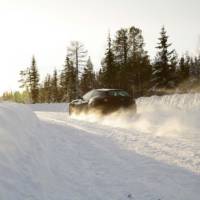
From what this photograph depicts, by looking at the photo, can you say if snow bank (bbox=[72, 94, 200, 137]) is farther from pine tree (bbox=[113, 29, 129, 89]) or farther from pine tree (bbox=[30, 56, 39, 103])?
pine tree (bbox=[30, 56, 39, 103])

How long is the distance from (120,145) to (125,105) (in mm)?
7668

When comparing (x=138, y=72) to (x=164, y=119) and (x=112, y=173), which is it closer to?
(x=164, y=119)

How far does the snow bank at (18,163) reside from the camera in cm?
450

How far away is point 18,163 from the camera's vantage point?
208 inches

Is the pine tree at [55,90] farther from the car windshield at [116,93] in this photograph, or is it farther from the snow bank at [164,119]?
the car windshield at [116,93]

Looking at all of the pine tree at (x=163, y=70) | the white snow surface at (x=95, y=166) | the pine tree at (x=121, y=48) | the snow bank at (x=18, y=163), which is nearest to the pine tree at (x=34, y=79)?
the pine tree at (x=121, y=48)

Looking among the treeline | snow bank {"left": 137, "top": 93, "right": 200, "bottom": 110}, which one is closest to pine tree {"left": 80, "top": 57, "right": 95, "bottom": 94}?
the treeline

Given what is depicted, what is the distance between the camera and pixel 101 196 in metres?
5.22

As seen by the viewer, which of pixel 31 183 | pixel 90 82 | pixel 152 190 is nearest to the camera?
pixel 31 183

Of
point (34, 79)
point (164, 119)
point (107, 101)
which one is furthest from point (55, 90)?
point (164, 119)

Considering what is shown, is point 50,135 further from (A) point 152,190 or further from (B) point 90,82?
(B) point 90,82

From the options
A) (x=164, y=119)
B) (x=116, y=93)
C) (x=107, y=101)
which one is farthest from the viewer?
(x=116, y=93)

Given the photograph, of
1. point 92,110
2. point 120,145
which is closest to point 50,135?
point 120,145

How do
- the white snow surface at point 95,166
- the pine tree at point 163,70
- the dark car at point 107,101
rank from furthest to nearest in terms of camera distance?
the pine tree at point 163,70 < the dark car at point 107,101 < the white snow surface at point 95,166
